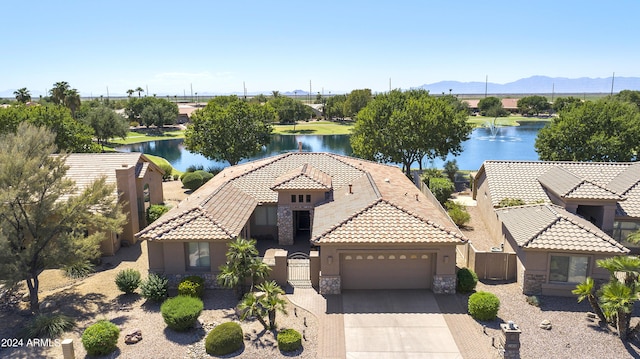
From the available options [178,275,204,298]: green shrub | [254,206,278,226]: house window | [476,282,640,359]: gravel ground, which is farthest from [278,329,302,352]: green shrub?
[254,206,278,226]: house window

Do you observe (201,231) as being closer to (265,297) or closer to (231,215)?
(231,215)

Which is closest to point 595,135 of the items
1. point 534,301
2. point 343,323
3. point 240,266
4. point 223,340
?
point 534,301

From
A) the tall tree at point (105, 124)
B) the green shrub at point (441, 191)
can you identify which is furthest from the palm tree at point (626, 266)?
the tall tree at point (105, 124)

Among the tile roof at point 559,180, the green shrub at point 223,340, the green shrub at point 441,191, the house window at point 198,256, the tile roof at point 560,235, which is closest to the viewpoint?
the green shrub at point 223,340

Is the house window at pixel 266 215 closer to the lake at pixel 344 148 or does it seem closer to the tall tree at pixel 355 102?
the lake at pixel 344 148

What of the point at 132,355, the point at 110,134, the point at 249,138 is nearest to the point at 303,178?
the point at 132,355

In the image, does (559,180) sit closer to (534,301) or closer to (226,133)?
(534,301)

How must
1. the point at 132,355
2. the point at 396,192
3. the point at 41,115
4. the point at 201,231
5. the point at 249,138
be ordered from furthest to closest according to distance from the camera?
the point at 249,138 < the point at 41,115 < the point at 396,192 < the point at 201,231 < the point at 132,355
